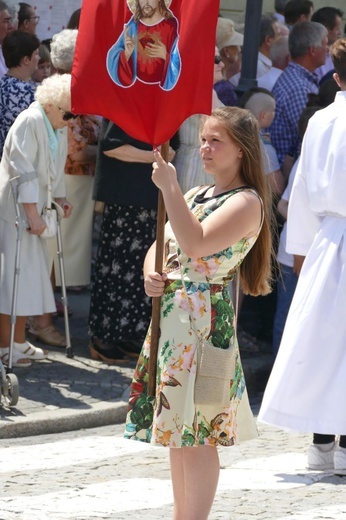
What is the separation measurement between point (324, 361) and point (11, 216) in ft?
10.3

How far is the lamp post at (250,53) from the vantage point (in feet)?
35.9

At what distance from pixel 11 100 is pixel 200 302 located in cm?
475

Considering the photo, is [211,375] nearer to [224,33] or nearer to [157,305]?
[157,305]

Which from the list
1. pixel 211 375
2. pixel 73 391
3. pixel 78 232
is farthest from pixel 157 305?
pixel 78 232

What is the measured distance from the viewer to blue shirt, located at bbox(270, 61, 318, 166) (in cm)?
1044

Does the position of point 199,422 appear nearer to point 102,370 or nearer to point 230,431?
point 230,431

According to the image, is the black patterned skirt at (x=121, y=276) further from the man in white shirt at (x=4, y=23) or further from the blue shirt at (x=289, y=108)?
the man in white shirt at (x=4, y=23)

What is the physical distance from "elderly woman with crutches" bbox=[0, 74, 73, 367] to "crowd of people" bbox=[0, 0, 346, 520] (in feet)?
0.04

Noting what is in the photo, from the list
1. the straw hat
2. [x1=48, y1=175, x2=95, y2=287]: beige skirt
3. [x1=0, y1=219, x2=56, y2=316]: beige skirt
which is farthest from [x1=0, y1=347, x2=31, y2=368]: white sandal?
the straw hat

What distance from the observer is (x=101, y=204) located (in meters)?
9.79

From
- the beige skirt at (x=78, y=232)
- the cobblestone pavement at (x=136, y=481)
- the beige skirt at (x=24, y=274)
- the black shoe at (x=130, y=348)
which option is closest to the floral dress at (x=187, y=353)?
the cobblestone pavement at (x=136, y=481)

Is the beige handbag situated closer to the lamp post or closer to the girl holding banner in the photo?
the girl holding banner

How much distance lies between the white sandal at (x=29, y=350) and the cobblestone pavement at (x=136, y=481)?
138 cm

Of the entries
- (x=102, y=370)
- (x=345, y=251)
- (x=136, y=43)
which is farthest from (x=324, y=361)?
(x=102, y=370)
